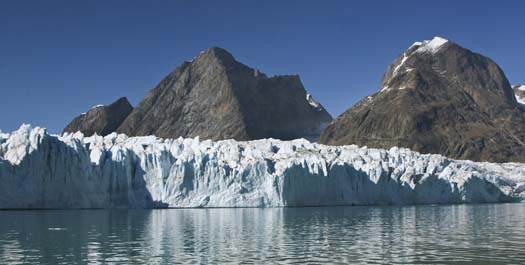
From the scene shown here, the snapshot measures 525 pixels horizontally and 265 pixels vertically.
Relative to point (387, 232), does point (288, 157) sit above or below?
above

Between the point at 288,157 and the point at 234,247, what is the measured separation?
4717 centimetres

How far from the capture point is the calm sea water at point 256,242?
90.9ft

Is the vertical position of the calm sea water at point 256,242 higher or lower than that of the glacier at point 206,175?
lower

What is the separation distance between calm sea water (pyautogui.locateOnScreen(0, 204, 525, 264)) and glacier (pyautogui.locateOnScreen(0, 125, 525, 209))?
11.4 meters

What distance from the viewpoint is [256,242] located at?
34.4 metres

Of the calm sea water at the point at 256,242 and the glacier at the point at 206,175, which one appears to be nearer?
the calm sea water at the point at 256,242

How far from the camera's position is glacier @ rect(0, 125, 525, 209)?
6066 centimetres

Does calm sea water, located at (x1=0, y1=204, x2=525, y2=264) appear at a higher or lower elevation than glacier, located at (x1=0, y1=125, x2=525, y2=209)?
lower

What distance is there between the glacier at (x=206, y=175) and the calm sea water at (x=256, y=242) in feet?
37.5

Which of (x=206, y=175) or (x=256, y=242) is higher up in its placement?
(x=206, y=175)

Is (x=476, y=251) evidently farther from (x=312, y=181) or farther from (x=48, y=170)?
(x=312, y=181)

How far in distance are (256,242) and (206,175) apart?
36.9m

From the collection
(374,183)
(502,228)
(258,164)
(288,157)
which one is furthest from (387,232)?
(374,183)

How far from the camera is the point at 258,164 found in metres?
73.2
